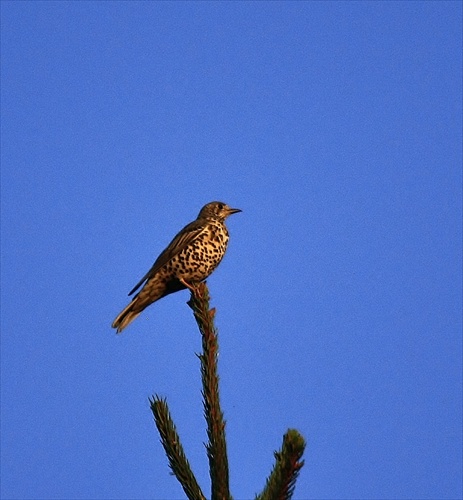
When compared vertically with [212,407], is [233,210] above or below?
above

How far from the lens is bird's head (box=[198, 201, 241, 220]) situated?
9.76 m

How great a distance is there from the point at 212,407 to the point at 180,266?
4.79 metres

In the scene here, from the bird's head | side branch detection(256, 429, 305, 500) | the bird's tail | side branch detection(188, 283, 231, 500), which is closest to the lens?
side branch detection(256, 429, 305, 500)

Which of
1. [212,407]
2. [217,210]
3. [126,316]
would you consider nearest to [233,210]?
[217,210]

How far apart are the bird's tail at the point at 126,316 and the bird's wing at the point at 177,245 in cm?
18

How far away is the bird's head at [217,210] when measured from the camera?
32.0 feet

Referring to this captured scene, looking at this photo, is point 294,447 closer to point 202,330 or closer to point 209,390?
point 209,390

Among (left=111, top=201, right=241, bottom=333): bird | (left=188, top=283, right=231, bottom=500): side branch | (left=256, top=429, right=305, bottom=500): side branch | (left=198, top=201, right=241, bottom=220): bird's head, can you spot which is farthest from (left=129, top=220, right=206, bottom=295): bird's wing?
(left=256, top=429, right=305, bottom=500): side branch

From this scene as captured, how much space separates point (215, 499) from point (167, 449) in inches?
12.2

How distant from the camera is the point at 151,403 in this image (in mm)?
3691

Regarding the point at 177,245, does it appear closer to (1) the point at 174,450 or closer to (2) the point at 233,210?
(2) the point at 233,210

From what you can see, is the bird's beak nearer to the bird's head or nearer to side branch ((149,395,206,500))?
the bird's head

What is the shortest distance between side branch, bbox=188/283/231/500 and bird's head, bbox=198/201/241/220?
476 centimetres

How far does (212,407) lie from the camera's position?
12.5 ft
